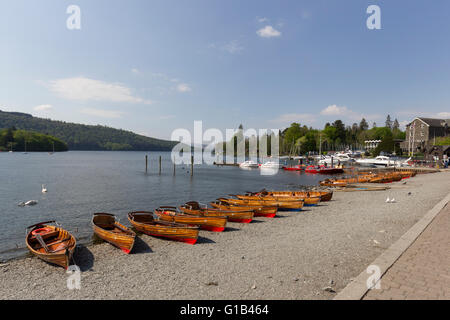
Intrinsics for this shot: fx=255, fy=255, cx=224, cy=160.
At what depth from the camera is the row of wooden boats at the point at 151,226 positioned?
43.2ft

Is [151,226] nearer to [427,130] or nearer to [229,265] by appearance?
[229,265]

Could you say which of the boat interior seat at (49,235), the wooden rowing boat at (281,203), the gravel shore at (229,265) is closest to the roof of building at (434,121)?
the wooden rowing boat at (281,203)

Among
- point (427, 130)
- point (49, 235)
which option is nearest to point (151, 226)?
point (49, 235)

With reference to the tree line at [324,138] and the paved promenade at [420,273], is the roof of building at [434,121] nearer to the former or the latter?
the tree line at [324,138]

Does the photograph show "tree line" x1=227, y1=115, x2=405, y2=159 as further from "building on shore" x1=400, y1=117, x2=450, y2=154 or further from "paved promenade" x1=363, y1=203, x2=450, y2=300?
"paved promenade" x1=363, y1=203, x2=450, y2=300

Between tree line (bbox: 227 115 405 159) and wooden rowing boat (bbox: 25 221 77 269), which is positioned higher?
tree line (bbox: 227 115 405 159)

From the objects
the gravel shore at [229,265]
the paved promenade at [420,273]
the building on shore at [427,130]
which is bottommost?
the gravel shore at [229,265]

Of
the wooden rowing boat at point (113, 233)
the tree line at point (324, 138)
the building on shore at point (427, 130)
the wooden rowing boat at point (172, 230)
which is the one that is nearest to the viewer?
the wooden rowing boat at point (113, 233)

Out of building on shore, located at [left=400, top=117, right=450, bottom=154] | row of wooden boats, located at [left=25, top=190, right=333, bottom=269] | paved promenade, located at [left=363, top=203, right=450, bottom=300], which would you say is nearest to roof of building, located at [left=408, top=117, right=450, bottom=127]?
building on shore, located at [left=400, top=117, right=450, bottom=154]

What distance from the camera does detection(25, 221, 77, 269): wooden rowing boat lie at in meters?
11.7

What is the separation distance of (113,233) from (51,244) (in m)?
3.04

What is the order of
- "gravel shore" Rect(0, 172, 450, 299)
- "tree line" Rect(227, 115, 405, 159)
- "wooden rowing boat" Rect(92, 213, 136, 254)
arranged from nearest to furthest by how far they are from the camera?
"gravel shore" Rect(0, 172, 450, 299) < "wooden rowing boat" Rect(92, 213, 136, 254) < "tree line" Rect(227, 115, 405, 159)

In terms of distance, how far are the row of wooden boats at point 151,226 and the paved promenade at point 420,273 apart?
9.49 metres
